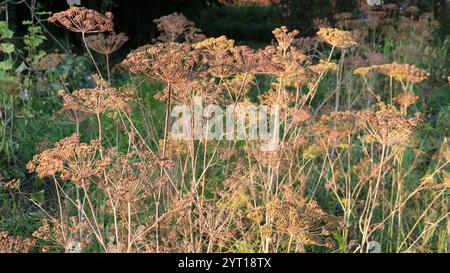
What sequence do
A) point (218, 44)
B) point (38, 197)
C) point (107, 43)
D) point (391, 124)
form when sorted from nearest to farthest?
point (391, 124)
point (218, 44)
point (107, 43)
point (38, 197)

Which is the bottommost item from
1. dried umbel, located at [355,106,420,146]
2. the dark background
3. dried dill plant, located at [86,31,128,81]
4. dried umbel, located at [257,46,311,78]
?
the dark background

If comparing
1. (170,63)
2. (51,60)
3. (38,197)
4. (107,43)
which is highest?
(170,63)

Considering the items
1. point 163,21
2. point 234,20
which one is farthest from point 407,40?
point 234,20

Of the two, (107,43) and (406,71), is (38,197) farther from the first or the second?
(406,71)

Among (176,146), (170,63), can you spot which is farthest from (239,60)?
(176,146)

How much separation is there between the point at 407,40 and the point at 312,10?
2659mm

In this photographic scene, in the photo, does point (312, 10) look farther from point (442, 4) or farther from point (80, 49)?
point (80, 49)

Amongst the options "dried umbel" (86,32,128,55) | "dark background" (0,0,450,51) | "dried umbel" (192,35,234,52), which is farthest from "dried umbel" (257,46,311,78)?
"dark background" (0,0,450,51)

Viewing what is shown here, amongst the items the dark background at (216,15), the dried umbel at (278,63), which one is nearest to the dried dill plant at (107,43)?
the dried umbel at (278,63)

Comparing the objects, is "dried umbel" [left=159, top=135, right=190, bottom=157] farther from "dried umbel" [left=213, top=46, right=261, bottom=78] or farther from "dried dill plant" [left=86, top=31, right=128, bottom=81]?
"dried umbel" [left=213, top=46, right=261, bottom=78]

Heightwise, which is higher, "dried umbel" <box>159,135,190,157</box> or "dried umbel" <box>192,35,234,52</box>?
"dried umbel" <box>192,35,234,52</box>

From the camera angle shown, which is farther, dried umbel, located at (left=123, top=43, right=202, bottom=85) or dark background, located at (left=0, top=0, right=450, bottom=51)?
dark background, located at (left=0, top=0, right=450, bottom=51)

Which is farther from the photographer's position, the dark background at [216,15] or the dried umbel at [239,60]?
the dark background at [216,15]

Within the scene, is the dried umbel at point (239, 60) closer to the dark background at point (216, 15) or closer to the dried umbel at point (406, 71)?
the dried umbel at point (406, 71)
